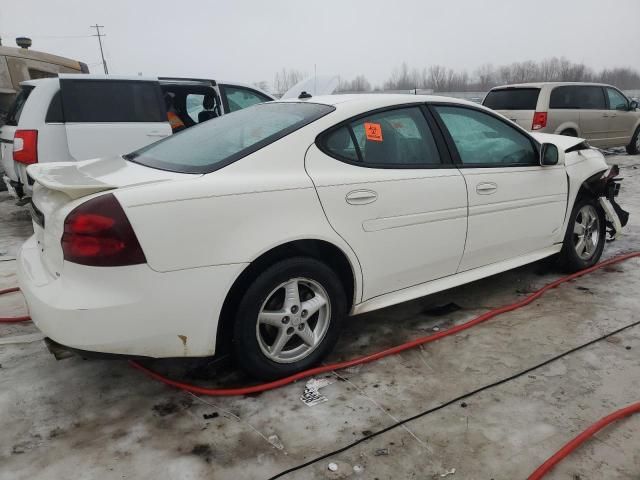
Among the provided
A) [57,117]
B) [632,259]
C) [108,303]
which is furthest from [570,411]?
[57,117]

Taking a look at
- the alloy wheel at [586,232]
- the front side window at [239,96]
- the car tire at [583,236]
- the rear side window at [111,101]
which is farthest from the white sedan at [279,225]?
the front side window at [239,96]

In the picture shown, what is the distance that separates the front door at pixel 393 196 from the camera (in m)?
2.57

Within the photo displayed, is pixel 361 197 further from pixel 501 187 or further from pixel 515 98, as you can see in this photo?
pixel 515 98

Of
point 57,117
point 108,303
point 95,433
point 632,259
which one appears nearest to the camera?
point 108,303

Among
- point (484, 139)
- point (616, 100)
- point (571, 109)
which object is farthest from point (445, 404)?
point (616, 100)

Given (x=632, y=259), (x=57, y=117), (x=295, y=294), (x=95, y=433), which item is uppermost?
(x=57, y=117)

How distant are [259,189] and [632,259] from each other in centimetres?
383

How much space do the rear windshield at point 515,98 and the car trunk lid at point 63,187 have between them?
28.8ft

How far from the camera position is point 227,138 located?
2.72 metres

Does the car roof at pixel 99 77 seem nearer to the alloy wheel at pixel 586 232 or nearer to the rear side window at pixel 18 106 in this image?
the rear side window at pixel 18 106

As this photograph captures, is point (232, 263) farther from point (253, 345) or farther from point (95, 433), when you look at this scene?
point (95, 433)

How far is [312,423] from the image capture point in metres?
2.27

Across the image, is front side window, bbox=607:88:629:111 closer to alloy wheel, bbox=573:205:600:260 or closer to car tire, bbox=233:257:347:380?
alloy wheel, bbox=573:205:600:260

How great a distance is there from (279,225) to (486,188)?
5.08 feet
